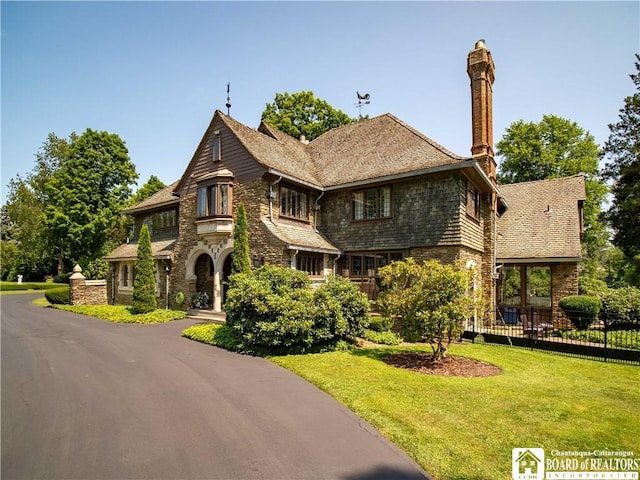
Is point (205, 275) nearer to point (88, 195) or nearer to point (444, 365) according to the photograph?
point (444, 365)

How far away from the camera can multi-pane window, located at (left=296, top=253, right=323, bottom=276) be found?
1533cm

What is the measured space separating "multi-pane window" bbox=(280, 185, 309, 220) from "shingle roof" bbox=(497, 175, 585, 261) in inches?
384

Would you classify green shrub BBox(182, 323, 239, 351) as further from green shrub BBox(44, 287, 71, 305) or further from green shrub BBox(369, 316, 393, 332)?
green shrub BBox(44, 287, 71, 305)

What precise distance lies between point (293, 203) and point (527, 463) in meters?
13.7

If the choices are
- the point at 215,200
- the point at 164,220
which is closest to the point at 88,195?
the point at 164,220

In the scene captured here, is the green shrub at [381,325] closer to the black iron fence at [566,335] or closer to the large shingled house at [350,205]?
the large shingled house at [350,205]

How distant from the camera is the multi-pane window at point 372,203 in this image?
15875 mm

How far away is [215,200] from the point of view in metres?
16.6

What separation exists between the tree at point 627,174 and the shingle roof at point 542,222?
2222 mm

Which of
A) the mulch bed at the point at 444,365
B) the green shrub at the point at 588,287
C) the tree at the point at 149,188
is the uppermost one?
the tree at the point at 149,188

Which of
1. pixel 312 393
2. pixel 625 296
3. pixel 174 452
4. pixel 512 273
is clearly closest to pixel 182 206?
pixel 312 393

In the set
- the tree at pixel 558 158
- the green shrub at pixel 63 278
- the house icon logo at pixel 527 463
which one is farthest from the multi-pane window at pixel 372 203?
the green shrub at pixel 63 278

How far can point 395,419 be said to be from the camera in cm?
586

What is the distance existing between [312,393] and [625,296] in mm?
15478
